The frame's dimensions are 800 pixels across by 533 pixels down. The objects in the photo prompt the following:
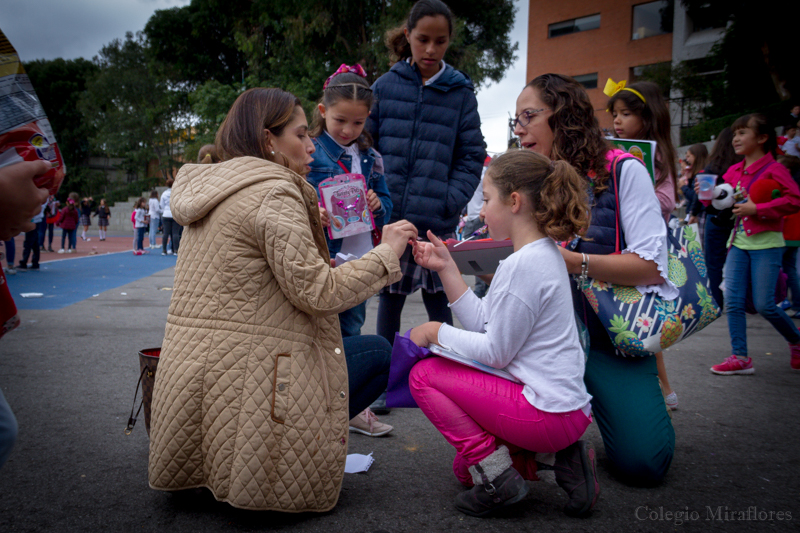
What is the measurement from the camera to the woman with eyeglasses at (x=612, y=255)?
8.13 ft

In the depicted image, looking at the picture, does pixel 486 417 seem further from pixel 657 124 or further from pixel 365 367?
pixel 657 124

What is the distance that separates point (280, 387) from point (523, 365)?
0.91 m

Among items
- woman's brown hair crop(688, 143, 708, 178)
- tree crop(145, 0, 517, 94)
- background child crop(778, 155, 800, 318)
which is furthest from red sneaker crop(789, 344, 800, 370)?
tree crop(145, 0, 517, 94)

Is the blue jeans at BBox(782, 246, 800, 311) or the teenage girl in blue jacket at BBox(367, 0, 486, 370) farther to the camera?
the blue jeans at BBox(782, 246, 800, 311)

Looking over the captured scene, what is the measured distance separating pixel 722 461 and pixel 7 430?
2.95 meters

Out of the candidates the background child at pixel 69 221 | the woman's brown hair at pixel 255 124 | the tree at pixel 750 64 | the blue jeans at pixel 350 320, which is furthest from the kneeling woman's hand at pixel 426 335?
the background child at pixel 69 221

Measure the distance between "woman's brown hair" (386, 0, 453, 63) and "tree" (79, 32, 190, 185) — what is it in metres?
33.5

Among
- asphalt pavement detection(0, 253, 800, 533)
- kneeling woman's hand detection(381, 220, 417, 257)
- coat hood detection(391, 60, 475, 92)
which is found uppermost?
coat hood detection(391, 60, 475, 92)

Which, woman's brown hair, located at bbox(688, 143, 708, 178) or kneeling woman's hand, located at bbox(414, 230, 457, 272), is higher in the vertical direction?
woman's brown hair, located at bbox(688, 143, 708, 178)

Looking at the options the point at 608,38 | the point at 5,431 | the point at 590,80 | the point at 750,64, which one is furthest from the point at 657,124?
the point at 590,80

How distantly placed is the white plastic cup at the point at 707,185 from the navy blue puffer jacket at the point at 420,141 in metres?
2.67

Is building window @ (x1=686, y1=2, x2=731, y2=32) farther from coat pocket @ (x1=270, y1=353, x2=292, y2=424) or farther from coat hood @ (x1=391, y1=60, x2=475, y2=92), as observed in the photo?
coat pocket @ (x1=270, y1=353, x2=292, y2=424)

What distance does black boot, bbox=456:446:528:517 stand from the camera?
2.10 meters

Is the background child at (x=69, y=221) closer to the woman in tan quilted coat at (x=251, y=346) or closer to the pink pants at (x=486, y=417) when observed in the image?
the woman in tan quilted coat at (x=251, y=346)
